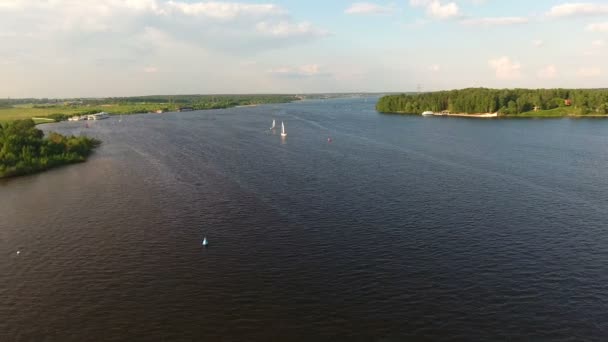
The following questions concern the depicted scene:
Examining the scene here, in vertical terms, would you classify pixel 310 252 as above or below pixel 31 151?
below

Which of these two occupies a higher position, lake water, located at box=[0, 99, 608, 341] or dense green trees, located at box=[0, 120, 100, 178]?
dense green trees, located at box=[0, 120, 100, 178]

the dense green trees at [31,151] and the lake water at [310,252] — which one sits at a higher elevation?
the dense green trees at [31,151]

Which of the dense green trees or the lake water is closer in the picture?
the lake water

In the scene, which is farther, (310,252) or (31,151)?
(31,151)

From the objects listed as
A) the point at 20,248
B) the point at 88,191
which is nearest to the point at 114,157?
the point at 88,191
